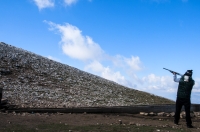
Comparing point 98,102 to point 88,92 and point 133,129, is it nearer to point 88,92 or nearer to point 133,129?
point 88,92

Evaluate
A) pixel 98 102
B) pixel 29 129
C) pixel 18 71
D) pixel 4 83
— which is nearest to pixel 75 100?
pixel 98 102

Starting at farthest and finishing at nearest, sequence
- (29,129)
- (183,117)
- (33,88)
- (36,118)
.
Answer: (33,88) → (183,117) → (36,118) → (29,129)

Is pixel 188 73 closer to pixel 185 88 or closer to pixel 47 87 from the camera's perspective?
pixel 185 88

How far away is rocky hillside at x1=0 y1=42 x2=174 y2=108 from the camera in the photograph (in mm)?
20133

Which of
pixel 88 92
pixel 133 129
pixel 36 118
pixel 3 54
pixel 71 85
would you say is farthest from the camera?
pixel 3 54

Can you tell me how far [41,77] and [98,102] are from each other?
27.8ft

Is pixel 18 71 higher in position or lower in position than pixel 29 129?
higher

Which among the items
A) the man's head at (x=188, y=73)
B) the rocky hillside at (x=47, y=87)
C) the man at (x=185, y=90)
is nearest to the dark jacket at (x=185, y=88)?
the man at (x=185, y=90)

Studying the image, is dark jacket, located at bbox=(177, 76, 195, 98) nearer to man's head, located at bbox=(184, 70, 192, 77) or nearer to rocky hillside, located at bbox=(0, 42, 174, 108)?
man's head, located at bbox=(184, 70, 192, 77)

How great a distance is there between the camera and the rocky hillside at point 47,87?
793 inches

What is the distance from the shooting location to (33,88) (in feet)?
78.1

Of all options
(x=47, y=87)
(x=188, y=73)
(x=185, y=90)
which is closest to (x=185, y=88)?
(x=185, y=90)

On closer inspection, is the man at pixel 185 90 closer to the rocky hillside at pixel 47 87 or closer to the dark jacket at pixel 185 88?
the dark jacket at pixel 185 88

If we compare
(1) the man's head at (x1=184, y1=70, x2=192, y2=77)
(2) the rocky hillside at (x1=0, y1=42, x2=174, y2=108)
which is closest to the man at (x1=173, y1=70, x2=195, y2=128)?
(1) the man's head at (x1=184, y1=70, x2=192, y2=77)
